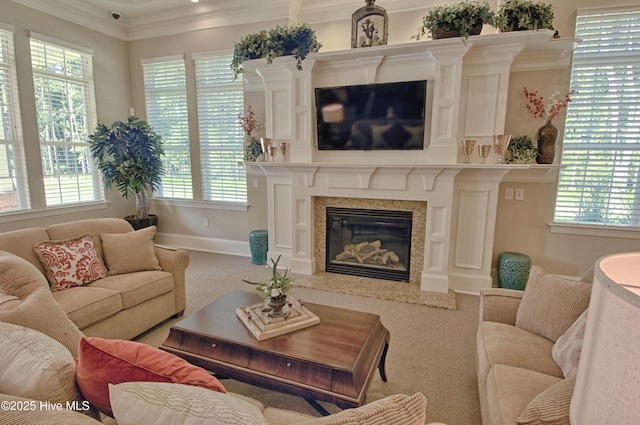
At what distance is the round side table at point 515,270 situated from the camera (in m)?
3.44

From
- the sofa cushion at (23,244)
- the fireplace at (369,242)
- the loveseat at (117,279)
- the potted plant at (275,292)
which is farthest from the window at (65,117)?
the potted plant at (275,292)

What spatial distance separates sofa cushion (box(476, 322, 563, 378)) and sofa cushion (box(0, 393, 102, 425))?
1.66m

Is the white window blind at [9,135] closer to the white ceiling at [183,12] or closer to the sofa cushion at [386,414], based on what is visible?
the white ceiling at [183,12]

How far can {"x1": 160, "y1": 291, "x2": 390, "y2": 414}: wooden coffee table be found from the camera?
160 centimetres

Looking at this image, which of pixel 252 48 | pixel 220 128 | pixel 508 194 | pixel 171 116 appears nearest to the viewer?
pixel 508 194

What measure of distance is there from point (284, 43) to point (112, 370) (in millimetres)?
3607

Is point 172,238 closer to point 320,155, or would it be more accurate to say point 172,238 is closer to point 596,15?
point 320,155

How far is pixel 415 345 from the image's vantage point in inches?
104

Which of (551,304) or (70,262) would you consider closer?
(551,304)

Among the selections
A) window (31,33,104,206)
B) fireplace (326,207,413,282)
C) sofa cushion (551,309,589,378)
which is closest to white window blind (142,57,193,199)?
window (31,33,104,206)

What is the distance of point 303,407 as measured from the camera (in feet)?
6.44

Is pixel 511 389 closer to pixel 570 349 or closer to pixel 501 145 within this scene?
pixel 570 349

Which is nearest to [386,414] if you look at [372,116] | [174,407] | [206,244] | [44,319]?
[174,407]

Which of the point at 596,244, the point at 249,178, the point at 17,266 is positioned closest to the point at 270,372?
the point at 17,266
